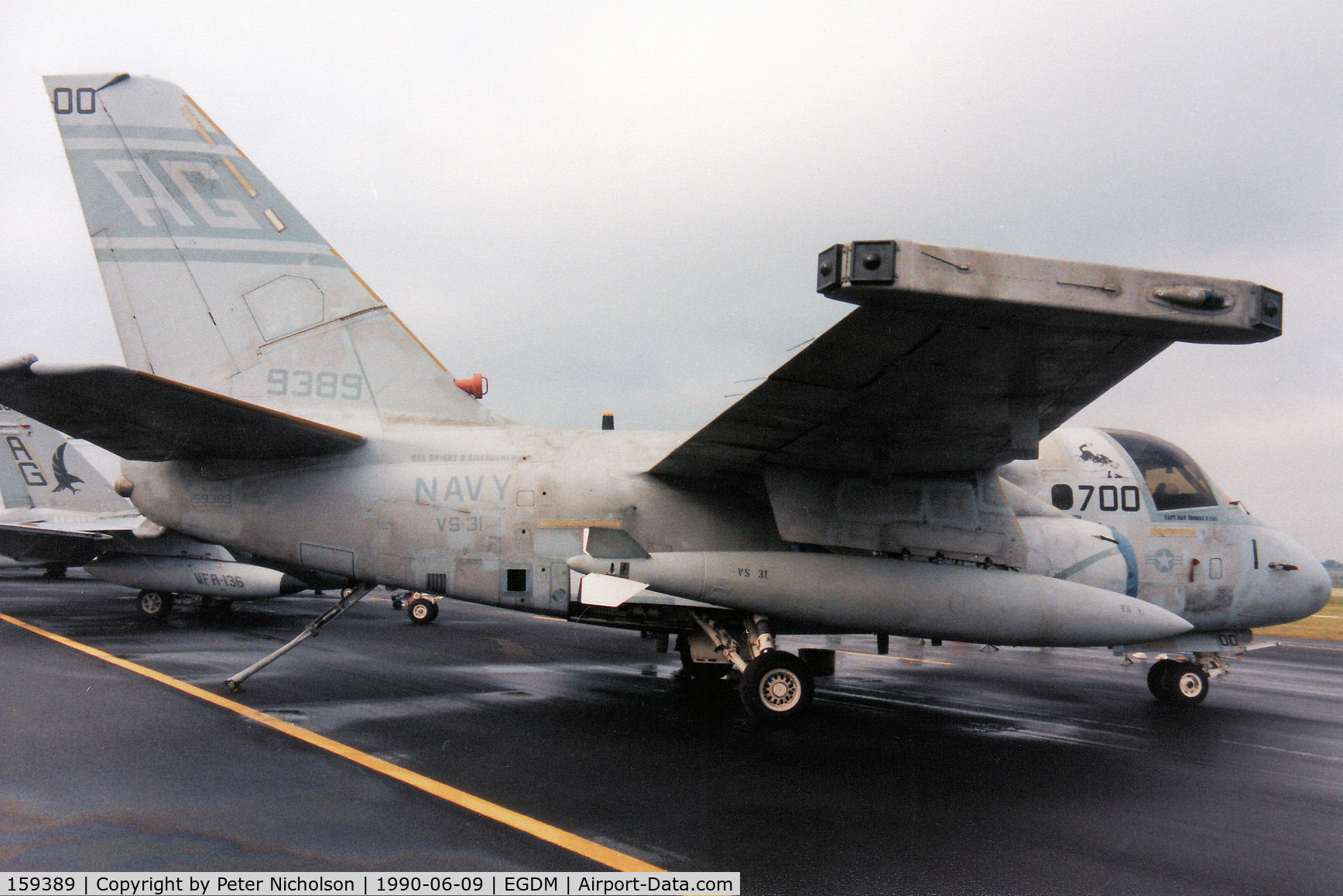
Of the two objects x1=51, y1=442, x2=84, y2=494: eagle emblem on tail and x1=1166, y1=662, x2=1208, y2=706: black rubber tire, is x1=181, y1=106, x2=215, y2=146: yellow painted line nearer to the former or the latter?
x1=1166, y1=662, x2=1208, y2=706: black rubber tire

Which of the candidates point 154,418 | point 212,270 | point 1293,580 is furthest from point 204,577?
point 1293,580

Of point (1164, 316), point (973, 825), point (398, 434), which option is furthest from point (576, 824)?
point (398, 434)

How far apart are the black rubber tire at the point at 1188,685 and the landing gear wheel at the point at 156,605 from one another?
16822mm

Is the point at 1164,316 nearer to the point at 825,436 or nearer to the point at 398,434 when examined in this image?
the point at 825,436

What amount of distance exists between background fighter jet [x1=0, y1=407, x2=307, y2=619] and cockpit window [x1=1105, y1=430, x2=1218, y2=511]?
1408 centimetres

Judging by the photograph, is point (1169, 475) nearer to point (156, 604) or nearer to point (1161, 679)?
point (1161, 679)

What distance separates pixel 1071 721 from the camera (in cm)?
773

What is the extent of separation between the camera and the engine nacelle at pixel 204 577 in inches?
575

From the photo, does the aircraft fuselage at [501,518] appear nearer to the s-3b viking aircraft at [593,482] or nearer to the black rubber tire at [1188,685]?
the s-3b viking aircraft at [593,482]

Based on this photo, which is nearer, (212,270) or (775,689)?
(775,689)

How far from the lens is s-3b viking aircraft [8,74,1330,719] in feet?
20.4

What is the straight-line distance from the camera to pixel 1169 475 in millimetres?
8039
